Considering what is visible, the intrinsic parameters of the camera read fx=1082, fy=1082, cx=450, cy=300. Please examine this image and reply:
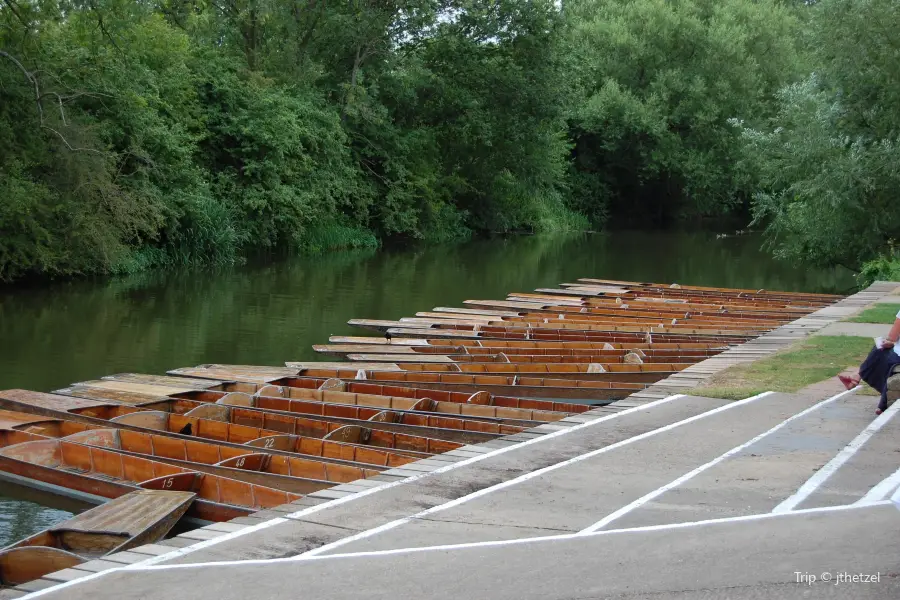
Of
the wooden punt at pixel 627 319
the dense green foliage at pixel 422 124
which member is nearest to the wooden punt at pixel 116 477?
the wooden punt at pixel 627 319

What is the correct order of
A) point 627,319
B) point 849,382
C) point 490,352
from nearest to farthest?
point 849,382 → point 490,352 → point 627,319

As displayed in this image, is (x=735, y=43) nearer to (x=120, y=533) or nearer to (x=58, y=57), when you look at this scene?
(x=58, y=57)

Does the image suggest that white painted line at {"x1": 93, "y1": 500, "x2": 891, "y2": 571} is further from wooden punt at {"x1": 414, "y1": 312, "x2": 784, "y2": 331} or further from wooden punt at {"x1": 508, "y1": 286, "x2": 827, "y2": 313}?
wooden punt at {"x1": 508, "y1": 286, "x2": 827, "y2": 313}

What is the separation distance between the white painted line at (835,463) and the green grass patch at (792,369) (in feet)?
5.13

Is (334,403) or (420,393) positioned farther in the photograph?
(420,393)

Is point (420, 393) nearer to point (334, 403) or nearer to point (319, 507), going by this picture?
point (334, 403)

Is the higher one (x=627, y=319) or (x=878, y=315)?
(x=878, y=315)

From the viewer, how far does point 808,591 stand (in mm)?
4609

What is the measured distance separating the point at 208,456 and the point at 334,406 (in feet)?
5.62

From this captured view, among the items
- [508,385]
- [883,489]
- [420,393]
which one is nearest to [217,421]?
[420,393]

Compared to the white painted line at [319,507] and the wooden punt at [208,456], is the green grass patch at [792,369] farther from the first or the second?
the wooden punt at [208,456]

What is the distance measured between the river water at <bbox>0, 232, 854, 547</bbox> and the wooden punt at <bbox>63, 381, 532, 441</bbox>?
7.65 ft

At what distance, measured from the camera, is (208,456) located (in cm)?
920

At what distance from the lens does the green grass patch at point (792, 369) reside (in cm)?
983
